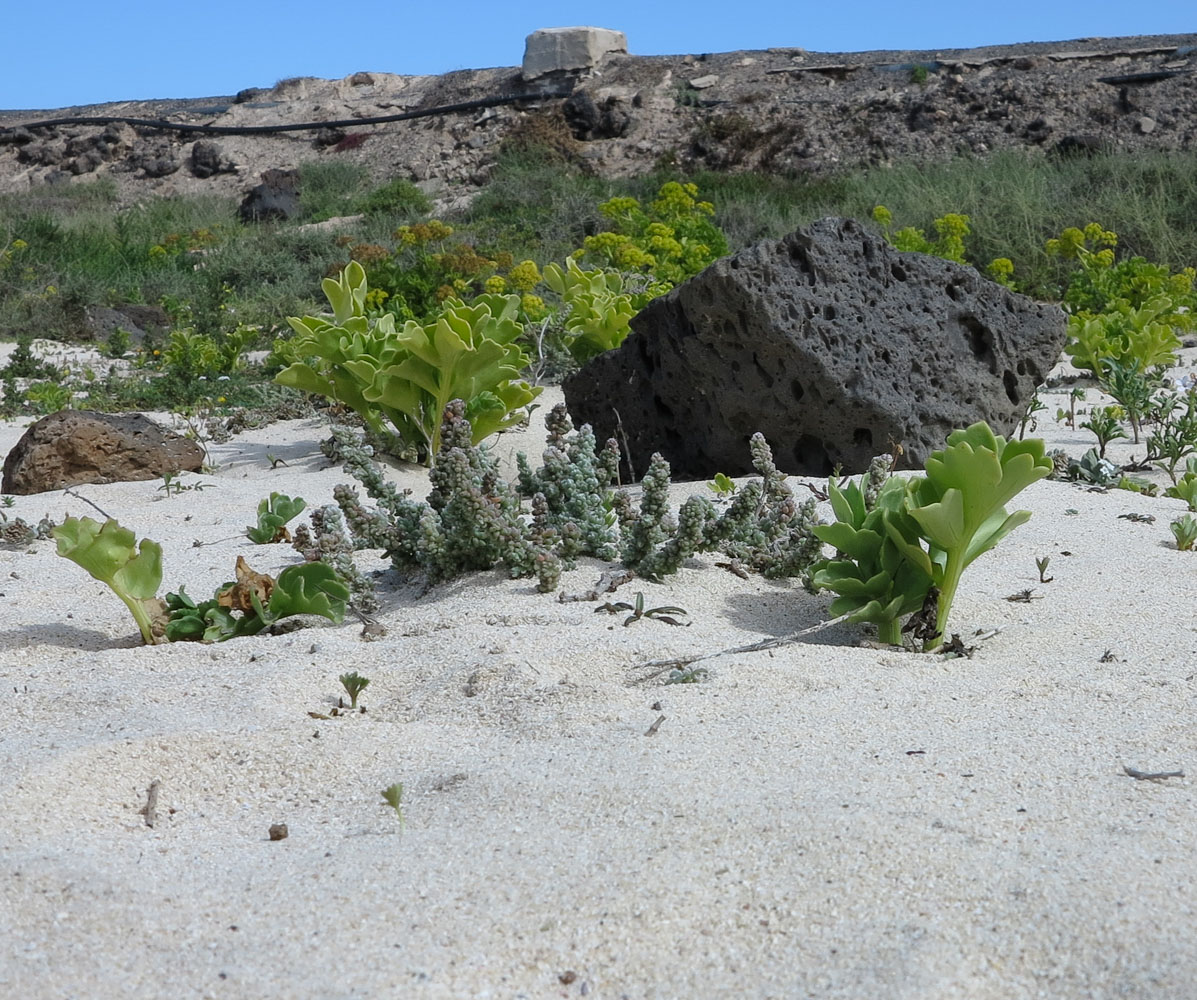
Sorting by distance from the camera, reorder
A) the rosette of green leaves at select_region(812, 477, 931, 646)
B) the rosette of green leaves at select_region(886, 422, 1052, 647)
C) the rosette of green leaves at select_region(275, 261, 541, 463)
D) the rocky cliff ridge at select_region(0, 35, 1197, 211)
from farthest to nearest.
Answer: the rocky cliff ridge at select_region(0, 35, 1197, 211)
the rosette of green leaves at select_region(275, 261, 541, 463)
the rosette of green leaves at select_region(812, 477, 931, 646)
the rosette of green leaves at select_region(886, 422, 1052, 647)

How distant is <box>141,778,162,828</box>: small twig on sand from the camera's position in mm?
2047

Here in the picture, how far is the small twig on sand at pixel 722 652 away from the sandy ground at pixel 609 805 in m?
0.05

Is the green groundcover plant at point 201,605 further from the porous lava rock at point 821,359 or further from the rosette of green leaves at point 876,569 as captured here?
the porous lava rock at point 821,359

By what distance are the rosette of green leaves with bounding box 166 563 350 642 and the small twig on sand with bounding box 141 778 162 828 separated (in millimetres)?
957

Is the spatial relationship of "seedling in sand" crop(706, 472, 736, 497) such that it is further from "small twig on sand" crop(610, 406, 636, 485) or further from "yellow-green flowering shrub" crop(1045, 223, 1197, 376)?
"yellow-green flowering shrub" crop(1045, 223, 1197, 376)

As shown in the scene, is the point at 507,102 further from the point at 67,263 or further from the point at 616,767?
the point at 616,767

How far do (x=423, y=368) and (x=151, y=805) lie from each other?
289cm

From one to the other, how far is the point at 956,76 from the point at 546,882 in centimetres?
2197

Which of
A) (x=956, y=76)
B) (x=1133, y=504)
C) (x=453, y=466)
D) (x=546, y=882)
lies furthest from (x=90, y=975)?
(x=956, y=76)

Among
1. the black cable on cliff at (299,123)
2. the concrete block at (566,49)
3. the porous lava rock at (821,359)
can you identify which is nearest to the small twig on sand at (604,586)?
the porous lava rock at (821,359)

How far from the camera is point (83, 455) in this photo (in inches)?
211

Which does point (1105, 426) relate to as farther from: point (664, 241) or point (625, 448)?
point (664, 241)

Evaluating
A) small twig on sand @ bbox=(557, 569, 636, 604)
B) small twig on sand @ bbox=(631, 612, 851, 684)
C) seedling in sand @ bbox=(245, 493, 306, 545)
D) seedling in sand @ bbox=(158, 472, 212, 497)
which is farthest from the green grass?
small twig on sand @ bbox=(631, 612, 851, 684)

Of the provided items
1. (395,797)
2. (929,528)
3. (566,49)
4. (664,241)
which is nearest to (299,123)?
(566,49)
